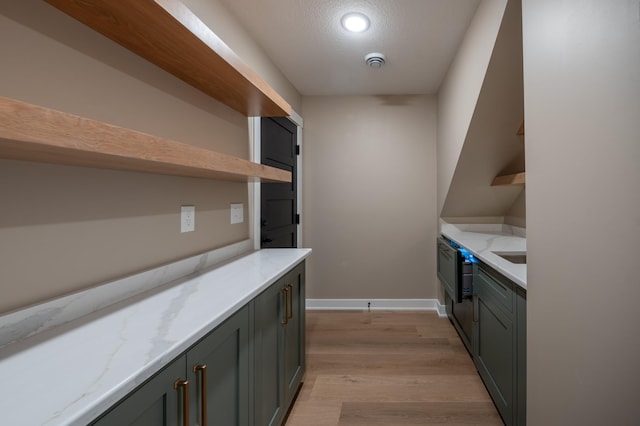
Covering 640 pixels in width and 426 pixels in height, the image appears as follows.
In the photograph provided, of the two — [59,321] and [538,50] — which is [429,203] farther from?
[59,321]

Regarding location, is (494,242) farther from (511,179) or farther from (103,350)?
(103,350)

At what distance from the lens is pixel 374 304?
3.50 meters

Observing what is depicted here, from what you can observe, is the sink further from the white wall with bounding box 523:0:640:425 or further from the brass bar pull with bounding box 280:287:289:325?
the brass bar pull with bounding box 280:287:289:325

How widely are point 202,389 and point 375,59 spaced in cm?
253

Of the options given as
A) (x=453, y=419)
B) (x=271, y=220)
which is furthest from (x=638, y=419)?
(x=271, y=220)

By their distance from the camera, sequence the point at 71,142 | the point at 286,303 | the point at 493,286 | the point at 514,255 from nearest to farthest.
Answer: the point at 71,142 < the point at 286,303 < the point at 493,286 < the point at 514,255

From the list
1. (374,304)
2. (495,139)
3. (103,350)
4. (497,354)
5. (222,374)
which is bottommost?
(374,304)

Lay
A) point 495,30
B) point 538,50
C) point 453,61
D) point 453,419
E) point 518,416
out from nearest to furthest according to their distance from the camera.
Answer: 1. point 538,50
2. point 518,416
3. point 495,30
4. point 453,419
5. point 453,61

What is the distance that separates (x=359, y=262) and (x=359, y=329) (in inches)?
30.0

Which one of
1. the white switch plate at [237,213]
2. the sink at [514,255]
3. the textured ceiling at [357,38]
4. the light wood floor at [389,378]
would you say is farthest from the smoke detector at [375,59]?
the light wood floor at [389,378]

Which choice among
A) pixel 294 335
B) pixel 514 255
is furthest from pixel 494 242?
pixel 294 335

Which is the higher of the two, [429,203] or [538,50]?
[538,50]

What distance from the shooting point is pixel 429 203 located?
11.2ft

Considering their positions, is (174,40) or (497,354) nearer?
(174,40)
